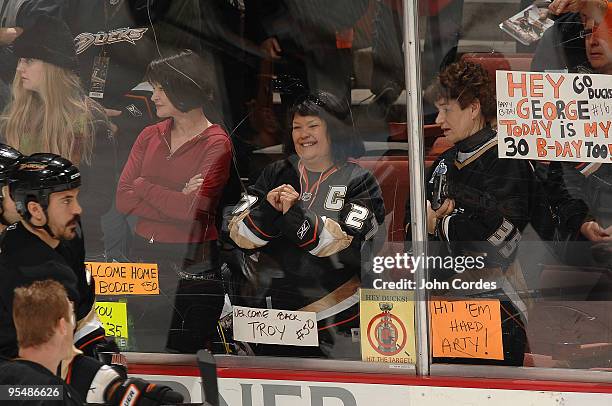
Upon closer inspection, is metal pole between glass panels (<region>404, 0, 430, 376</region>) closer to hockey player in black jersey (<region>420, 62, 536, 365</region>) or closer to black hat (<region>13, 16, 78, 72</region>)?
hockey player in black jersey (<region>420, 62, 536, 365</region>)

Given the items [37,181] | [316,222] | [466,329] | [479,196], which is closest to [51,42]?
[37,181]

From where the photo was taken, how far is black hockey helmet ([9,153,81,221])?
3.26 meters

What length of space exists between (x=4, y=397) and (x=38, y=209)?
2.15 ft

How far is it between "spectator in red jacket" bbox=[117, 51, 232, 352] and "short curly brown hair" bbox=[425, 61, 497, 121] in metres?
0.76

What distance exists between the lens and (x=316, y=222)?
3361mm

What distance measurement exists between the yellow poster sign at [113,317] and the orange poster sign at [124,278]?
42mm

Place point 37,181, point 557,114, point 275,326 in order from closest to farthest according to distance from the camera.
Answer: point 557,114 → point 37,181 → point 275,326

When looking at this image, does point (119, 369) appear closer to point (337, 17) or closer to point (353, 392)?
point (353, 392)

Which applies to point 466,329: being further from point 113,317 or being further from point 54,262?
point 54,262

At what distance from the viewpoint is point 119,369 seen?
3.37 metres

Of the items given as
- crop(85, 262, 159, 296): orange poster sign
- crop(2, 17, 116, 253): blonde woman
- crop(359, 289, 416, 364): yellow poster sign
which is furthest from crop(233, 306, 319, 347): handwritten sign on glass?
crop(2, 17, 116, 253): blonde woman

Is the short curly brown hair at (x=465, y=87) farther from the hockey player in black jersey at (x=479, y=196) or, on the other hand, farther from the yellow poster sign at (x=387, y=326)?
the yellow poster sign at (x=387, y=326)

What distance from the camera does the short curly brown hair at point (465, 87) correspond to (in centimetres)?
321

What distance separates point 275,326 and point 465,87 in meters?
1.06
